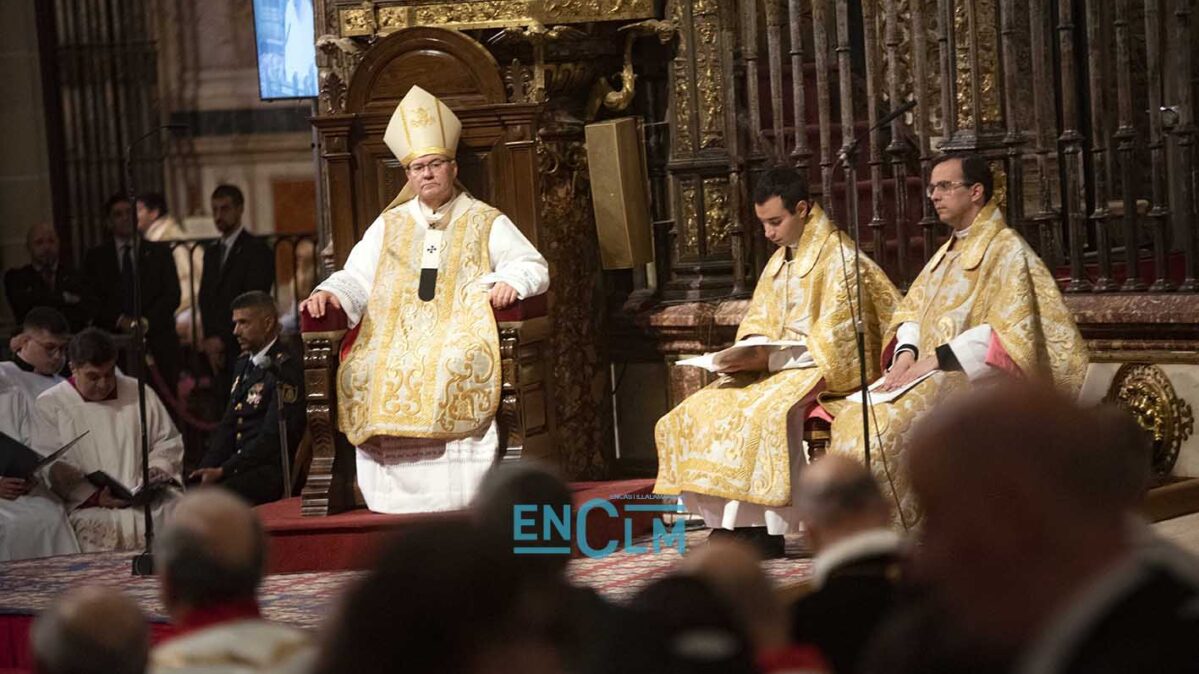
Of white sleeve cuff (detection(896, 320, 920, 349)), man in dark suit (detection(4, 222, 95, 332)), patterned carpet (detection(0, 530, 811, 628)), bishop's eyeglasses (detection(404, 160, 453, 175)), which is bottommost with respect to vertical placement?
patterned carpet (detection(0, 530, 811, 628))

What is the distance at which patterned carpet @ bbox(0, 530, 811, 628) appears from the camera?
23.2 feet

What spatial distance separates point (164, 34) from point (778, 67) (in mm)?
7175

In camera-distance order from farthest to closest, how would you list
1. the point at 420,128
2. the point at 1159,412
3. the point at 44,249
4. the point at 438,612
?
1. the point at 44,249
2. the point at 420,128
3. the point at 1159,412
4. the point at 438,612

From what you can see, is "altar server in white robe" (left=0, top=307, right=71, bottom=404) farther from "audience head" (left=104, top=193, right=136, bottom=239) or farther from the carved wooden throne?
"audience head" (left=104, top=193, right=136, bottom=239)

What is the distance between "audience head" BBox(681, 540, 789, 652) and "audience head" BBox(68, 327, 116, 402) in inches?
274

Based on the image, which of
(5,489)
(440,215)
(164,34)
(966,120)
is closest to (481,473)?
(440,215)

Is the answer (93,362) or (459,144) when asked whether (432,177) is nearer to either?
(459,144)

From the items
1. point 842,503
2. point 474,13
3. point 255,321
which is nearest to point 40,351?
point 255,321

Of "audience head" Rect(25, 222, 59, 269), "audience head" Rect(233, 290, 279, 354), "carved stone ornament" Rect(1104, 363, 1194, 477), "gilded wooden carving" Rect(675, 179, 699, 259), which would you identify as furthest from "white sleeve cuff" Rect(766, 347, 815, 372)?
"audience head" Rect(25, 222, 59, 269)

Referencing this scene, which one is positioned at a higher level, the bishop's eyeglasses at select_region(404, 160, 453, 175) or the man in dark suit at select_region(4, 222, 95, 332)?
the bishop's eyeglasses at select_region(404, 160, 453, 175)

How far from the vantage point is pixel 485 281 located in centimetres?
823

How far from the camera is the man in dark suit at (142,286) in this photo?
1191 centimetres

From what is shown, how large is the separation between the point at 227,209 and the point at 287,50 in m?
0.97

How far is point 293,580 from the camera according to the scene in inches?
310
